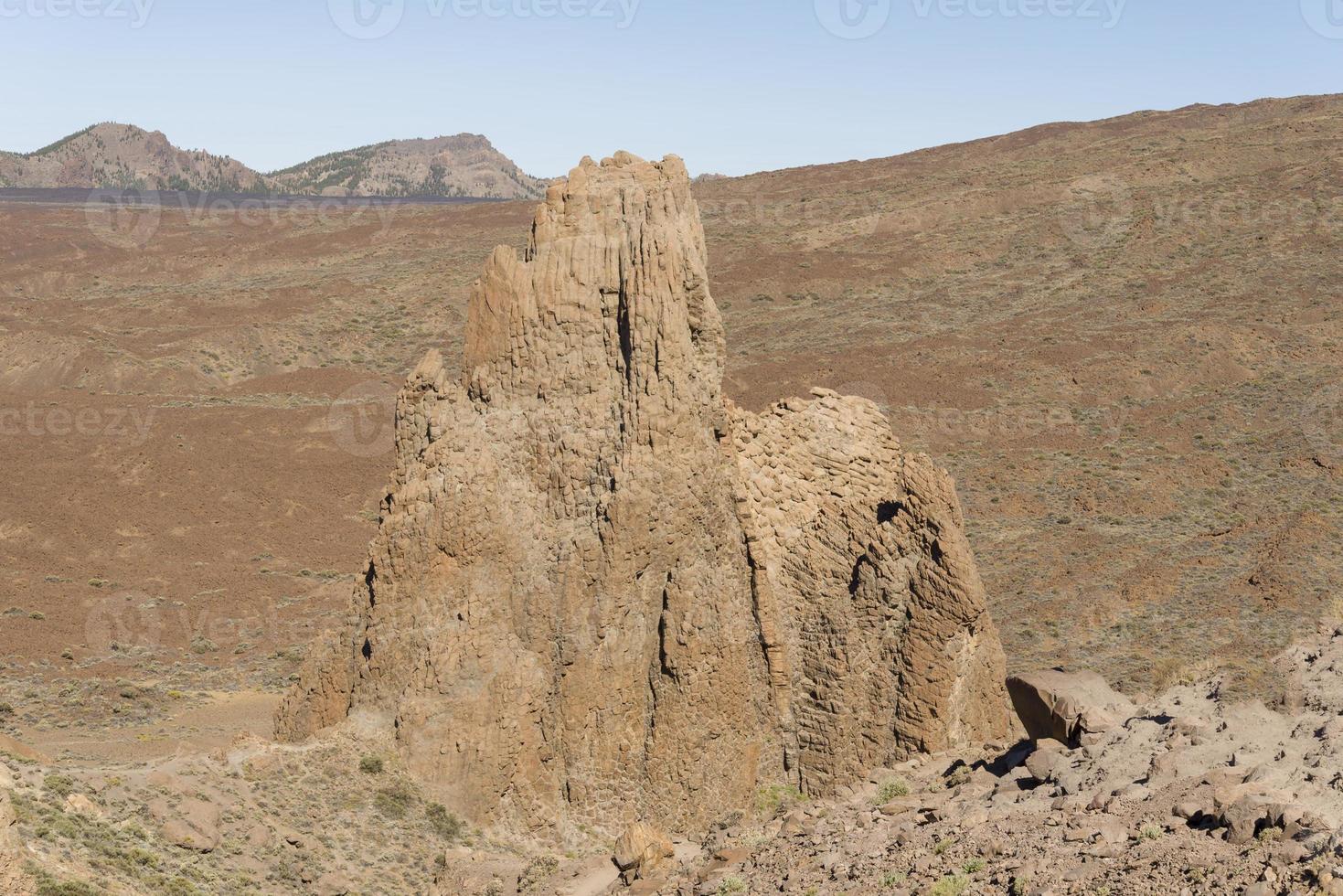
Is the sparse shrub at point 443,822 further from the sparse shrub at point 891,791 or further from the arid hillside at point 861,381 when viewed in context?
the arid hillside at point 861,381

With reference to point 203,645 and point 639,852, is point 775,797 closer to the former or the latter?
point 639,852

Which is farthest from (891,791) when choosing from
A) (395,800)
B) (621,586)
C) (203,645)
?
(203,645)

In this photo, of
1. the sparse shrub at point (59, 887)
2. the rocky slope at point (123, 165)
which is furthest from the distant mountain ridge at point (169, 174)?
the sparse shrub at point (59, 887)

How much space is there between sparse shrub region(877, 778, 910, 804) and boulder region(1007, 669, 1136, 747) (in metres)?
1.45

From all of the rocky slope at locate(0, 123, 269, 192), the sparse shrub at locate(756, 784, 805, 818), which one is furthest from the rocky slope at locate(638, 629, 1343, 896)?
the rocky slope at locate(0, 123, 269, 192)

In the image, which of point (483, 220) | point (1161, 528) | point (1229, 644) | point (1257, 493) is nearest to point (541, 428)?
point (1229, 644)

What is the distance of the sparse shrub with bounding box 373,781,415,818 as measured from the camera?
13.3 m

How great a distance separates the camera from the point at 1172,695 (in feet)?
39.0

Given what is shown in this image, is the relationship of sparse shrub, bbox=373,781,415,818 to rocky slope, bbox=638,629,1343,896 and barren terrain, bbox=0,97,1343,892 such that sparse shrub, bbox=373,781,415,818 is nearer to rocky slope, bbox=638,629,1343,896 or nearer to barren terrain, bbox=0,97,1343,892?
barren terrain, bbox=0,97,1343,892

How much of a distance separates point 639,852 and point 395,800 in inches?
107

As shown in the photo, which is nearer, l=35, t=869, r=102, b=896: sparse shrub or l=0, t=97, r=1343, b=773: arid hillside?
l=35, t=869, r=102, b=896: sparse shrub

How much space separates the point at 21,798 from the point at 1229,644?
22.1 metres

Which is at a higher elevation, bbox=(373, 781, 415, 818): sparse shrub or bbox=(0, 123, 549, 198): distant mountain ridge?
bbox=(0, 123, 549, 198): distant mountain ridge

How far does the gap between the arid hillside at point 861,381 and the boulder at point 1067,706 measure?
1.44m
